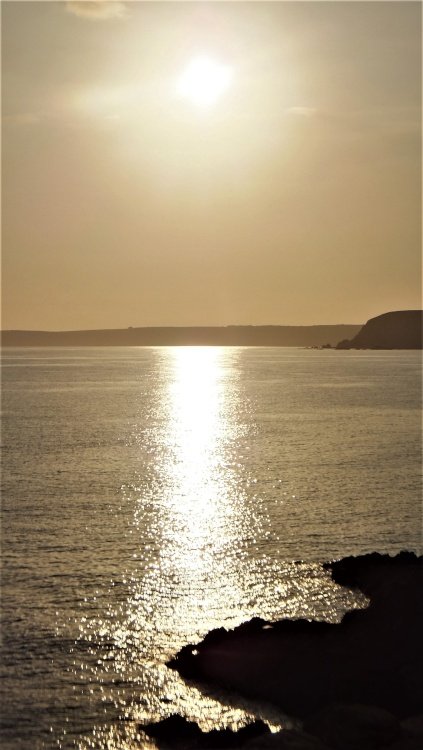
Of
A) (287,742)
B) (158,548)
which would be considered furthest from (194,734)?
(158,548)

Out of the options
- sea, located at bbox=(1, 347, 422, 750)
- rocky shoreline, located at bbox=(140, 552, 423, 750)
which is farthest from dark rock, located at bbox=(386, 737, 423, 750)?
sea, located at bbox=(1, 347, 422, 750)

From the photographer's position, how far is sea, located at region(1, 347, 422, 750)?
21906 millimetres

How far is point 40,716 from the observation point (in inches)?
829

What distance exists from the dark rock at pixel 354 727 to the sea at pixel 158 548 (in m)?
1.04

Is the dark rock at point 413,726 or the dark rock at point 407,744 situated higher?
the dark rock at point 413,726

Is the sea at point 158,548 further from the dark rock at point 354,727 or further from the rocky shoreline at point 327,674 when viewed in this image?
the dark rock at point 354,727

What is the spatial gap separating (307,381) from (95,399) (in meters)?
72.7

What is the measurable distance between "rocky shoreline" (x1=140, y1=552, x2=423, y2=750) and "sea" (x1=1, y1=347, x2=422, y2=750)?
73cm

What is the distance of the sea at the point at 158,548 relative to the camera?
21.9m

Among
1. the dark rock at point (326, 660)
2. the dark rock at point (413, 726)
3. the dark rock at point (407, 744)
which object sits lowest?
the dark rock at point (407, 744)

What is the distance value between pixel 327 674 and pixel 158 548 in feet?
51.6

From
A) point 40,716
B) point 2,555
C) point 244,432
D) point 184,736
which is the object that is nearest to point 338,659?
point 184,736

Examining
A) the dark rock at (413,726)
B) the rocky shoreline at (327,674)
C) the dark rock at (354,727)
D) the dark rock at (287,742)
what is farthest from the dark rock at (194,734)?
the dark rock at (413,726)

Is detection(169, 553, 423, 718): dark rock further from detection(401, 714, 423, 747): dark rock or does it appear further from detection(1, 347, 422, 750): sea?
detection(1, 347, 422, 750): sea
